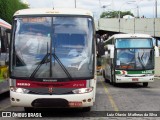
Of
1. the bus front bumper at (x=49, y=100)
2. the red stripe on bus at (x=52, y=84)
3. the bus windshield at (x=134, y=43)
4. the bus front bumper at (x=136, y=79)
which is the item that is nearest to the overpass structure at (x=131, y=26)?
the bus windshield at (x=134, y=43)

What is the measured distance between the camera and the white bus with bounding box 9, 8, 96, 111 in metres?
13.1

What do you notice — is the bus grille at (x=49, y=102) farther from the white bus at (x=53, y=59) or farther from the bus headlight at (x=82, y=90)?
the bus headlight at (x=82, y=90)

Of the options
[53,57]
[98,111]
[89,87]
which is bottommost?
[98,111]

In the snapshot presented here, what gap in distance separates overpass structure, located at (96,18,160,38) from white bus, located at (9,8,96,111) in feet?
205

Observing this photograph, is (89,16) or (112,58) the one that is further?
(112,58)

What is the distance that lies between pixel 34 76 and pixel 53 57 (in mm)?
777

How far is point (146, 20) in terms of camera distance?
7669 centimetres

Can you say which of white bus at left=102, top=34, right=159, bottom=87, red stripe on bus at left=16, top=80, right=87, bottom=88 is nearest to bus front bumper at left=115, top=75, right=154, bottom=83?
white bus at left=102, top=34, right=159, bottom=87

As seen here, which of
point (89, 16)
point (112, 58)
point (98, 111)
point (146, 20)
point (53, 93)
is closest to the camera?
point (53, 93)

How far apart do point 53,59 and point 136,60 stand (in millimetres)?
15607

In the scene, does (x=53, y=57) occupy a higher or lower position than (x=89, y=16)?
lower

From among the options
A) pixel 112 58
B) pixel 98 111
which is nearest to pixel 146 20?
pixel 112 58

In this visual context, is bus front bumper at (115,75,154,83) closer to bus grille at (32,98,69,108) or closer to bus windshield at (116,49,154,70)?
bus windshield at (116,49,154,70)

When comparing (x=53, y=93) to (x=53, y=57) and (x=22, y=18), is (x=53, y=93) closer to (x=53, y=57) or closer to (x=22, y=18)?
(x=53, y=57)
